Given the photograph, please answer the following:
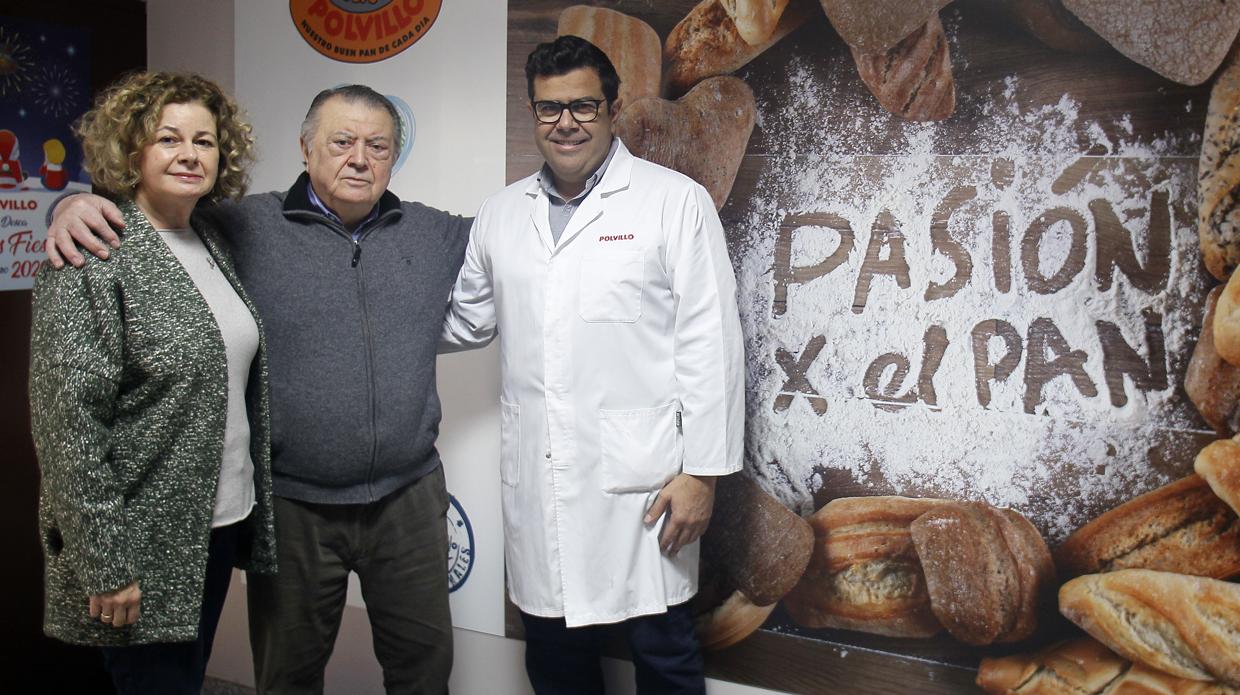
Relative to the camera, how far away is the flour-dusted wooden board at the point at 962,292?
1.53 meters

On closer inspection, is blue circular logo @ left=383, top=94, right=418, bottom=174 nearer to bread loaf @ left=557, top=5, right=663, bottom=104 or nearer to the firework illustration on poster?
bread loaf @ left=557, top=5, right=663, bottom=104

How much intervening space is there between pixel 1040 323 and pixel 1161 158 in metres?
0.32

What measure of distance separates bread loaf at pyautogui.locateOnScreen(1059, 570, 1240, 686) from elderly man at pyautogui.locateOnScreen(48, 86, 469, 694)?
3.85 feet

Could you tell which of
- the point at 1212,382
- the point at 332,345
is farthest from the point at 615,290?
the point at 1212,382

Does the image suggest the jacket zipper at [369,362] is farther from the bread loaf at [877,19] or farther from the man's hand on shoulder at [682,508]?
the bread loaf at [877,19]

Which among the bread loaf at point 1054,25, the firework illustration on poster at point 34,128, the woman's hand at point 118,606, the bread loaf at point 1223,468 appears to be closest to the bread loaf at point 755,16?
the bread loaf at point 1054,25

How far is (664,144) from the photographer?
185 centimetres

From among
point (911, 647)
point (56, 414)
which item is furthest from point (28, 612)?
point (911, 647)

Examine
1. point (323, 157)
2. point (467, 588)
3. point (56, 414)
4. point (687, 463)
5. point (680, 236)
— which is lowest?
point (467, 588)

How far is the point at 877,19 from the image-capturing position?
5.47 feet

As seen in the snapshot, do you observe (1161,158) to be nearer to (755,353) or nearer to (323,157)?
(755,353)

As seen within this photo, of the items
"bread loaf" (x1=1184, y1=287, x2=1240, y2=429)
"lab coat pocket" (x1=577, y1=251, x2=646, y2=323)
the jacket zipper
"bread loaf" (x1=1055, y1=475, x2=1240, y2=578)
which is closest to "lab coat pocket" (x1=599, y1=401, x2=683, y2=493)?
"lab coat pocket" (x1=577, y1=251, x2=646, y2=323)

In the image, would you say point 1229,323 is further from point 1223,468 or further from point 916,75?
point 916,75

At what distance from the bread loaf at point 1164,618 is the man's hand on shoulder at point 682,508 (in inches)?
25.7
